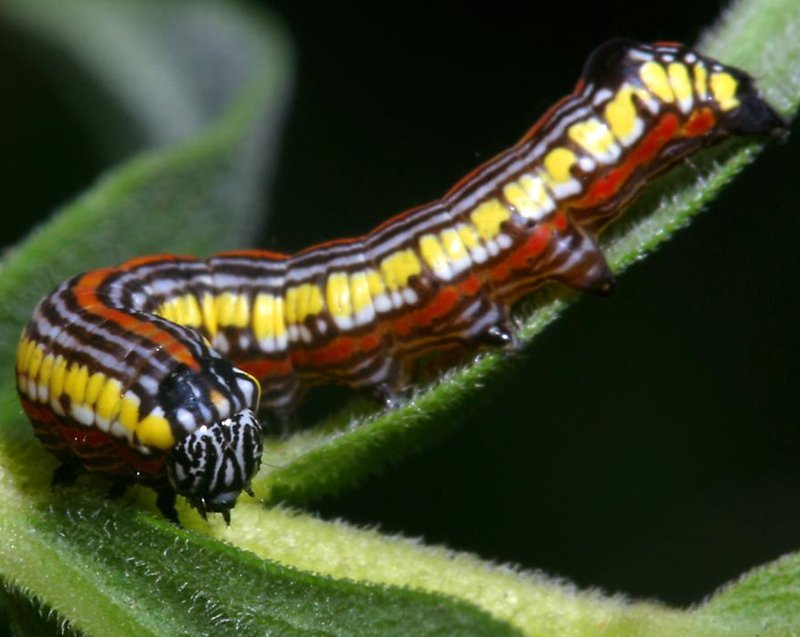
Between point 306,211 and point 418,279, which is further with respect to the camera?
point 306,211

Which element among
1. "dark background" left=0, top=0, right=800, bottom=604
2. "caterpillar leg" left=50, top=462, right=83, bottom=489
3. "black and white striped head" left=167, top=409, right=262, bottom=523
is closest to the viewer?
"black and white striped head" left=167, top=409, right=262, bottom=523

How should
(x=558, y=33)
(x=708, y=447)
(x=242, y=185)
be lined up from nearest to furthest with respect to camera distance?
(x=242, y=185), (x=708, y=447), (x=558, y=33)

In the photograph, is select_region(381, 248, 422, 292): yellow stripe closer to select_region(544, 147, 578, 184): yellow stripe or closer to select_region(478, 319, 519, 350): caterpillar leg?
select_region(478, 319, 519, 350): caterpillar leg

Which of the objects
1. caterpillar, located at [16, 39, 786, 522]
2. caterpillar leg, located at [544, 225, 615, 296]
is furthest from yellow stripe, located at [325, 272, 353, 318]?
caterpillar leg, located at [544, 225, 615, 296]

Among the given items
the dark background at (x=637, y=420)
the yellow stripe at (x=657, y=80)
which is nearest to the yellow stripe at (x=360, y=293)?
the yellow stripe at (x=657, y=80)

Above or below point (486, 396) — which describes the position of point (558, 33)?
above

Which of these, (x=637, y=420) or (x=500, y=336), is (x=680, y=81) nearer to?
(x=500, y=336)

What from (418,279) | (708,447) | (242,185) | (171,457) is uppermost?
(242,185)

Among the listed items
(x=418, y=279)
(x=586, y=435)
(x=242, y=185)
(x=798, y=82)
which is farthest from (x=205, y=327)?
(x=586, y=435)

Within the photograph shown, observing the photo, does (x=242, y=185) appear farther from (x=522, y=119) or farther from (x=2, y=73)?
(x=522, y=119)
